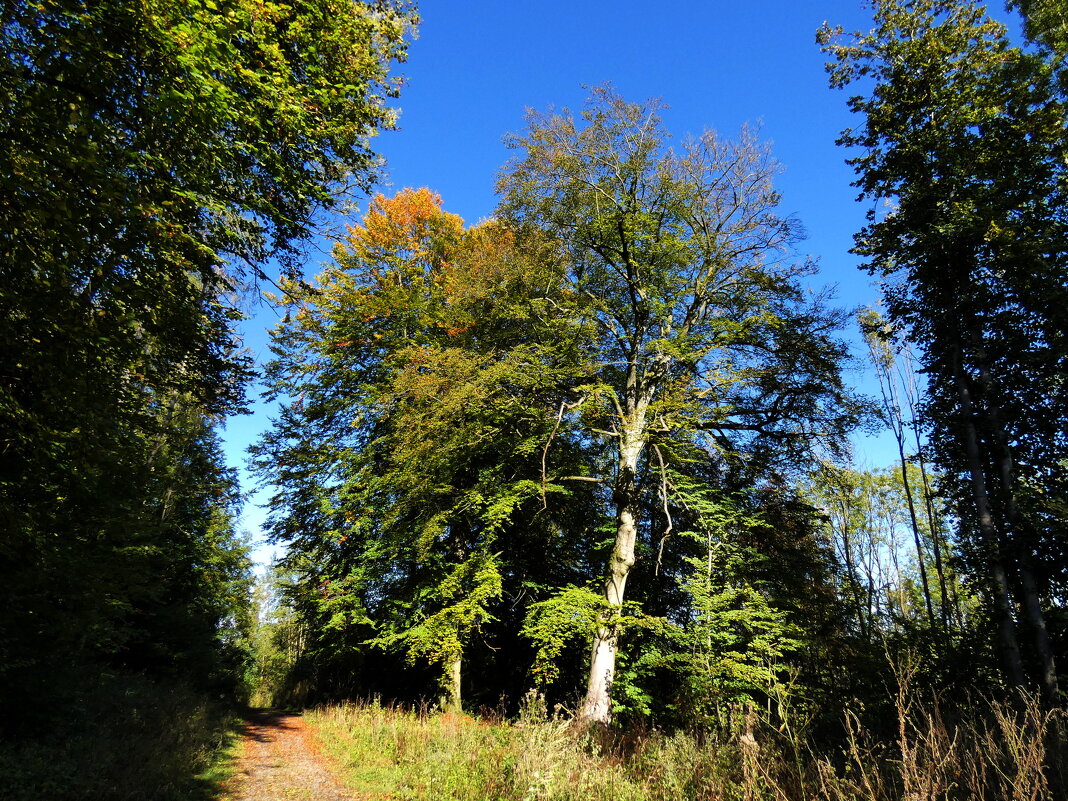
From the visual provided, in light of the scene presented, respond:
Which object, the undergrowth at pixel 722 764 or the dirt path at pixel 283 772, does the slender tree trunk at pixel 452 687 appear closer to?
the dirt path at pixel 283 772

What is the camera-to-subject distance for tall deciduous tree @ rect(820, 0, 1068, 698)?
9.98 meters

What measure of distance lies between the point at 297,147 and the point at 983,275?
1430 cm

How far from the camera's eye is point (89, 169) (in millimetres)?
3400

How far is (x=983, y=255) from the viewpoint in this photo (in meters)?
11.3

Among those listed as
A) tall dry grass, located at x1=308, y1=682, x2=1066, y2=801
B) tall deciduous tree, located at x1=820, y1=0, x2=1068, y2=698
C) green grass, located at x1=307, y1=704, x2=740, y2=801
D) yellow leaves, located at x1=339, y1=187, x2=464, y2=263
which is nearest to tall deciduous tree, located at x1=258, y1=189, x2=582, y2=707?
yellow leaves, located at x1=339, y1=187, x2=464, y2=263

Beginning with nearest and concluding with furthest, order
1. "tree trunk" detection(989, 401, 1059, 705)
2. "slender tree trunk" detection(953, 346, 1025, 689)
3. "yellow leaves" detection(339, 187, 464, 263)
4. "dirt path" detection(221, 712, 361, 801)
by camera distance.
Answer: "dirt path" detection(221, 712, 361, 801), "tree trunk" detection(989, 401, 1059, 705), "slender tree trunk" detection(953, 346, 1025, 689), "yellow leaves" detection(339, 187, 464, 263)

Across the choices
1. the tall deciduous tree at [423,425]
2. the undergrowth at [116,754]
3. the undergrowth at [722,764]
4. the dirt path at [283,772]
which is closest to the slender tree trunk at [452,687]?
the tall deciduous tree at [423,425]

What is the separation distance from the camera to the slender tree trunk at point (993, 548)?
30.5ft

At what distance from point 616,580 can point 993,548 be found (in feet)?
24.9

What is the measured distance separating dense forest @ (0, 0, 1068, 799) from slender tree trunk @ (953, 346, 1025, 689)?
8 centimetres

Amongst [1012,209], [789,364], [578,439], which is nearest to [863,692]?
[789,364]

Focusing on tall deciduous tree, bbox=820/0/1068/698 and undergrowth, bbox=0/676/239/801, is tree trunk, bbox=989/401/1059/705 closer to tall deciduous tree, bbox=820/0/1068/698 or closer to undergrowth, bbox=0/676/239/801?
tall deciduous tree, bbox=820/0/1068/698

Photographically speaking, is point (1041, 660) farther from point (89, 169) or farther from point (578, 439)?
point (89, 169)

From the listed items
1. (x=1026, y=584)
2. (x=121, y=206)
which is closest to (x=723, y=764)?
(x=121, y=206)
